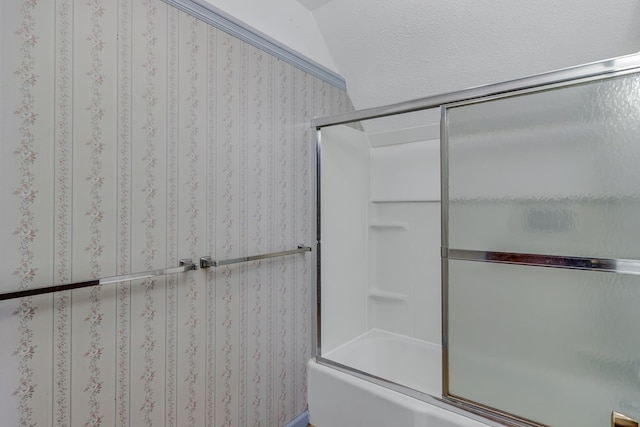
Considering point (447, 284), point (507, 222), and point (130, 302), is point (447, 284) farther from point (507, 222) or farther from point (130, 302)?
A: point (130, 302)

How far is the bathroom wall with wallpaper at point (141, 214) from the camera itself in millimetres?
961

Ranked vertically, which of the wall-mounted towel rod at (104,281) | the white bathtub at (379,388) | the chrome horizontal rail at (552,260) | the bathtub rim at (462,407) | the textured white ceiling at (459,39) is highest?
the textured white ceiling at (459,39)

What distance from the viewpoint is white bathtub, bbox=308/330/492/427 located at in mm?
A: 1443

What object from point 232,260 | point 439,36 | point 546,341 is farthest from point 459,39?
point 232,260

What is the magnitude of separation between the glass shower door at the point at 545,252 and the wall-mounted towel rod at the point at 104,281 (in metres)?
1.12

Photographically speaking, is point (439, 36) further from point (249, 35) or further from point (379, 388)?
point (379, 388)

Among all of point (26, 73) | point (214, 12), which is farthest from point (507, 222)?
point (26, 73)

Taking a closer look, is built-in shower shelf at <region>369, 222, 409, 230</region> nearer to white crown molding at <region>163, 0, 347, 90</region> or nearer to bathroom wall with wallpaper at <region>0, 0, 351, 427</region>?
bathroom wall with wallpaper at <region>0, 0, 351, 427</region>

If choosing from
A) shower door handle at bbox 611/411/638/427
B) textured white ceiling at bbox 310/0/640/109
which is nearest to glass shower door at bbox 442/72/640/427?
shower door handle at bbox 611/411/638/427

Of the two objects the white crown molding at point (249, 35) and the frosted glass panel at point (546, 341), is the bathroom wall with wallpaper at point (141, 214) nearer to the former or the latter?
the white crown molding at point (249, 35)

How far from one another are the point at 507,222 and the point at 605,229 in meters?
0.30

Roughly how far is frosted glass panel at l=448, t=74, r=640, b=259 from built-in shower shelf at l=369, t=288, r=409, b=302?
1.06 metres

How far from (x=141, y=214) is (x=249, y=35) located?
1.00 m

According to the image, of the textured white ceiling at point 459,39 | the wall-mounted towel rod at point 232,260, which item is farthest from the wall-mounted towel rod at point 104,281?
the textured white ceiling at point 459,39
